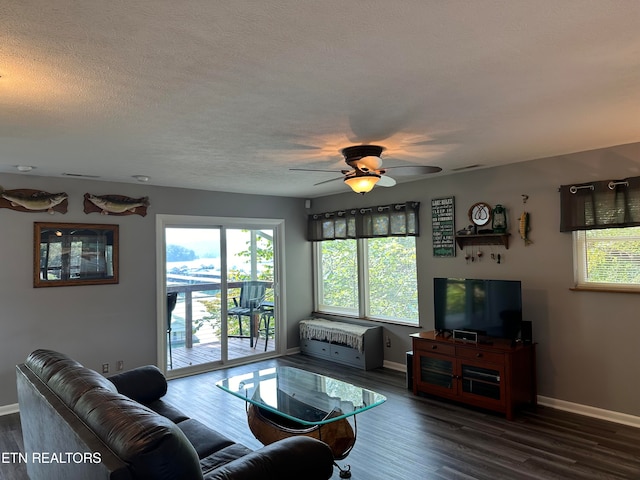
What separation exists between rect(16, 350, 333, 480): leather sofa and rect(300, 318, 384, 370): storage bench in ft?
9.96

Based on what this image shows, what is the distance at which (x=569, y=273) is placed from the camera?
4.05 metres

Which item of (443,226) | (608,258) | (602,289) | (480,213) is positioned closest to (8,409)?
(443,226)

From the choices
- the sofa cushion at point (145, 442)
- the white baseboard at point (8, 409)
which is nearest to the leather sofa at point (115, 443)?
the sofa cushion at point (145, 442)

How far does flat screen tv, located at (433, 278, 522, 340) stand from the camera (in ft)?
13.4

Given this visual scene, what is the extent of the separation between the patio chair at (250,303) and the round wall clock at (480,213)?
3184 mm

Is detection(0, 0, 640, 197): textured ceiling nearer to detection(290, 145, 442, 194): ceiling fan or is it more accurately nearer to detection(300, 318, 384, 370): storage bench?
detection(290, 145, 442, 194): ceiling fan

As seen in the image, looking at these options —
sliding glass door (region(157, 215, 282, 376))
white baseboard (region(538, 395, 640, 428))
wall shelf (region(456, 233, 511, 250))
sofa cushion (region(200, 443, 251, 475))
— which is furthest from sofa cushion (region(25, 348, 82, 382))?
white baseboard (region(538, 395, 640, 428))

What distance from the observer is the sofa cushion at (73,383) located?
2066 mm

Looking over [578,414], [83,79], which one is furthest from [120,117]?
[578,414]

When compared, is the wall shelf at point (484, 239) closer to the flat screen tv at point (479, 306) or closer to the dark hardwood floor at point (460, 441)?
the flat screen tv at point (479, 306)

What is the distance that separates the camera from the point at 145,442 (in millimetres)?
1566

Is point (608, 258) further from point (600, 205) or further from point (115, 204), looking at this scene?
point (115, 204)

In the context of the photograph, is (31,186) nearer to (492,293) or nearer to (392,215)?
(392,215)

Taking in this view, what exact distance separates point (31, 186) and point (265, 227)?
296 cm
